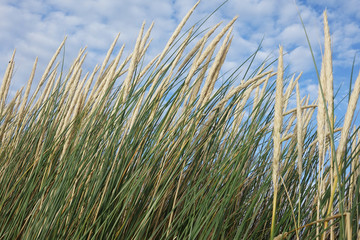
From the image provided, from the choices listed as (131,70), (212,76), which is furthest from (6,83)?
(212,76)

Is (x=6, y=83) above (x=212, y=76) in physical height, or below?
above

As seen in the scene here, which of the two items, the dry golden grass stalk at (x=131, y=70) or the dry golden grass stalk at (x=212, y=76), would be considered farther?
the dry golden grass stalk at (x=131, y=70)

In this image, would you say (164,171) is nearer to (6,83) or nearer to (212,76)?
(212,76)

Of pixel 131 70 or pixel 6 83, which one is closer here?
pixel 131 70

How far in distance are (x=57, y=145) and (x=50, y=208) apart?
0.42 meters

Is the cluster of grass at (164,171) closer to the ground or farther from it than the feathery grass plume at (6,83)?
closer to the ground

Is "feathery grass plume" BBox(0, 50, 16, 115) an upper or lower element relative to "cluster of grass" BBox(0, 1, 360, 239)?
upper

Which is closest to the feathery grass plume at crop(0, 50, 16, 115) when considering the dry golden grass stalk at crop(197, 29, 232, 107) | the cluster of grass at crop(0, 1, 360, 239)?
the cluster of grass at crop(0, 1, 360, 239)

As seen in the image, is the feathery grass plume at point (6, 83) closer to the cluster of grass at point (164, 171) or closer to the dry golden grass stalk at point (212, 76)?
the cluster of grass at point (164, 171)

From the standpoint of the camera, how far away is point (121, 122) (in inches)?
52.1

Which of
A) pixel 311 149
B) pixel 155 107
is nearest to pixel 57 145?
pixel 155 107

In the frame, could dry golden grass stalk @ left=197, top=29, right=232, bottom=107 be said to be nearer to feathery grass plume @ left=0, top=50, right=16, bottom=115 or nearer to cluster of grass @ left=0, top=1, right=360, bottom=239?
cluster of grass @ left=0, top=1, right=360, bottom=239

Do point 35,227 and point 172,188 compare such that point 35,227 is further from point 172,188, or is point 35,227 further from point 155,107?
point 155,107

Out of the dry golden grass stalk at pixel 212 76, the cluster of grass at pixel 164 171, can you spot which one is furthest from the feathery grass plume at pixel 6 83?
the dry golden grass stalk at pixel 212 76
